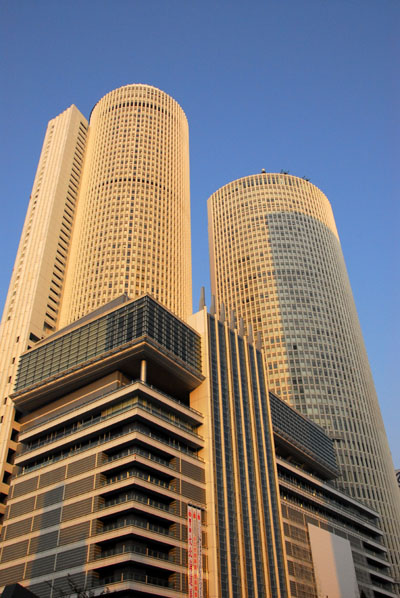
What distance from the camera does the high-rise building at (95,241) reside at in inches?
6206

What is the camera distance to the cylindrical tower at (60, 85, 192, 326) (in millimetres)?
167875

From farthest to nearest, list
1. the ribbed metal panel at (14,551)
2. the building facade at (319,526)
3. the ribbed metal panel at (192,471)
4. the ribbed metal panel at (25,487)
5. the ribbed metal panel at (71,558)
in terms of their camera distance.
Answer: the building facade at (319,526) < the ribbed metal panel at (25,487) < the ribbed metal panel at (192,471) < the ribbed metal panel at (14,551) < the ribbed metal panel at (71,558)

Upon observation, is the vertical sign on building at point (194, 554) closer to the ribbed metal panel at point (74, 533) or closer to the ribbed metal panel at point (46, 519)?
the ribbed metal panel at point (74, 533)

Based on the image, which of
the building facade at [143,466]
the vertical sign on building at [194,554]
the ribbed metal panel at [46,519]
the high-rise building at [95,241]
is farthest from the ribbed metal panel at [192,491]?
the high-rise building at [95,241]

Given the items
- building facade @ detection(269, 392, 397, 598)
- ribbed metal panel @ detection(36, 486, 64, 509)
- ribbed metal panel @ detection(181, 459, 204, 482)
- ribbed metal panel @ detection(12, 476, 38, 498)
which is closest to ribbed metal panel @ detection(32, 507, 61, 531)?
ribbed metal panel @ detection(36, 486, 64, 509)

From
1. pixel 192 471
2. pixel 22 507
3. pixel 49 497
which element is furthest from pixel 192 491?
pixel 22 507

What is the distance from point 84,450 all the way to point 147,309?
25.4 metres

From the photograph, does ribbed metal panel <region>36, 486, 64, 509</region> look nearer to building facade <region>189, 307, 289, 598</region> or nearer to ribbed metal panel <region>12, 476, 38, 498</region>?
ribbed metal panel <region>12, 476, 38, 498</region>

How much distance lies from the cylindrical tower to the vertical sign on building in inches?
3381

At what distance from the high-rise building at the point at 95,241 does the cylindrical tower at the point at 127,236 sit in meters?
0.31

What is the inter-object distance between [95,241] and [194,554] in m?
114

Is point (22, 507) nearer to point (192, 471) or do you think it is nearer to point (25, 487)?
point (25, 487)

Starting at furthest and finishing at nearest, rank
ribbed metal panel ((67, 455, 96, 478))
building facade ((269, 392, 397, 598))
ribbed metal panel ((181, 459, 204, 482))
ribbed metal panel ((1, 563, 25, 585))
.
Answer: building facade ((269, 392, 397, 598)), ribbed metal panel ((181, 459, 204, 482)), ribbed metal panel ((67, 455, 96, 478)), ribbed metal panel ((1, 563, 25, 585))

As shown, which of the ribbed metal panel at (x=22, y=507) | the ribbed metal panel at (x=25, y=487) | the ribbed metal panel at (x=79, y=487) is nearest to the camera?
the ribbed metal panel at (x=79, y=487)
